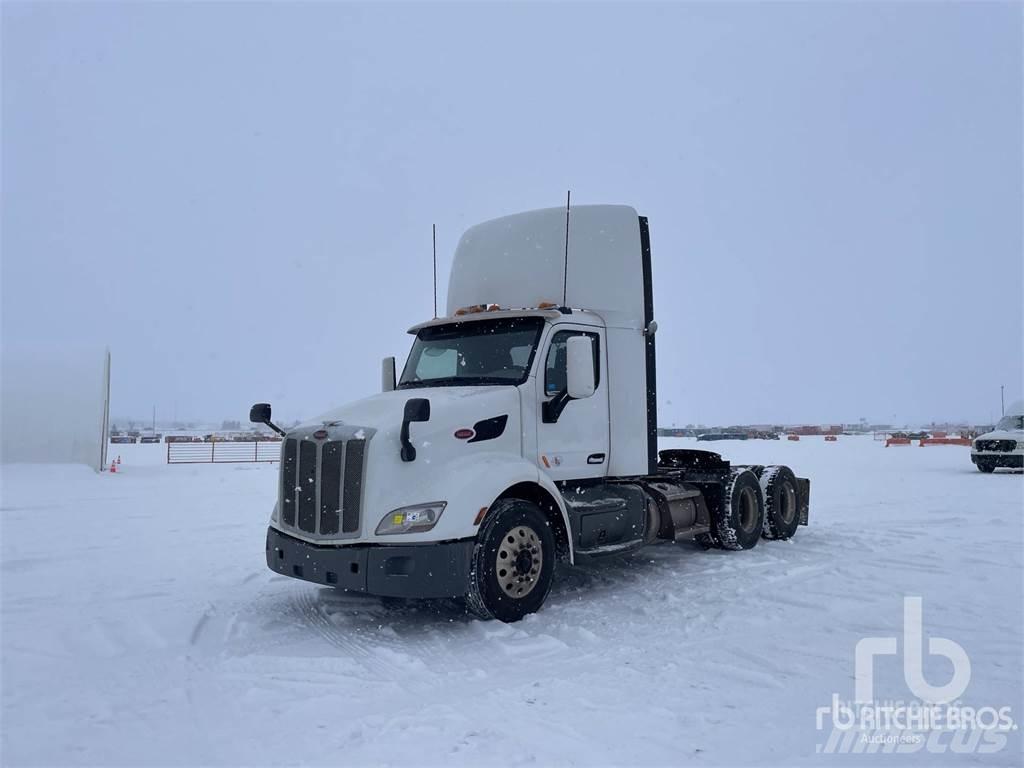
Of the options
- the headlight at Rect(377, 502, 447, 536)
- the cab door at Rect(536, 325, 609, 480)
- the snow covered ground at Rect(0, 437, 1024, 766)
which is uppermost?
the cab door at Rect(536, 325, 609, 480)

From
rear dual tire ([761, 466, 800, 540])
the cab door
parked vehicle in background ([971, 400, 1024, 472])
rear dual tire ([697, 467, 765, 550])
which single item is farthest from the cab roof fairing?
parked vehicle in background ([971, 400, 1024, 472])

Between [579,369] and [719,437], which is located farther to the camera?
[719,437]

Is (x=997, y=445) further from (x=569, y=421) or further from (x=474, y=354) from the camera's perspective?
(x=474, y=354)

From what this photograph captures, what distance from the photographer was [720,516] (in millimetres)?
9836

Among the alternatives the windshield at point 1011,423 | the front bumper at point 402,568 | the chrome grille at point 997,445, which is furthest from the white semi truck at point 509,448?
Result: the windshield at point 1011,423

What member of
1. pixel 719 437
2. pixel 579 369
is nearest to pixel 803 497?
pixel 579 369

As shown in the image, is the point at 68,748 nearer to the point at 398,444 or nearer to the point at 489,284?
the point at 398,444

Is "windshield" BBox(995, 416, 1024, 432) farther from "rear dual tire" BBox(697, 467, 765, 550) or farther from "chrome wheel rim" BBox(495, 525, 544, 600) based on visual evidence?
"chrome wheel rim" BBox(495, 525, 544, 600)

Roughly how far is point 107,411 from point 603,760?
Result: 27000 millimetres

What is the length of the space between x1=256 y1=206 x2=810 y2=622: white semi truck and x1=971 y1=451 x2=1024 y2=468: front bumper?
1812cm

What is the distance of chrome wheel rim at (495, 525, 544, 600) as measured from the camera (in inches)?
250

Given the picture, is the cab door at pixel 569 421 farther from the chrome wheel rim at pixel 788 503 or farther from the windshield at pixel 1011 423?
the windshield at pixel 1011 423

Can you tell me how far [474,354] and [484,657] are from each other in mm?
3178

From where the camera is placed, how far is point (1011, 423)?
2502 cm
